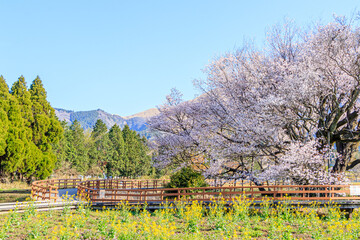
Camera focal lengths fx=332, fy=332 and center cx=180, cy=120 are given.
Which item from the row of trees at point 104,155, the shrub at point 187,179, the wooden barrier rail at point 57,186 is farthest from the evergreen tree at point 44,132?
the shrub at point 187,179

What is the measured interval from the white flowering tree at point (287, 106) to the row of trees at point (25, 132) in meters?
18.9

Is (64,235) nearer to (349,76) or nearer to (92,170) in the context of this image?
(349,76)

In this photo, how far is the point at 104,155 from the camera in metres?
70.5

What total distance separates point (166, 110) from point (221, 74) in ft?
20.3

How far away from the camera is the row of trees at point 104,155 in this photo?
5541 centimetres

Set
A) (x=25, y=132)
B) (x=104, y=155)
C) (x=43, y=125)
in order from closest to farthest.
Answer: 1. (x=25, y=132)
2. (x=43, y=125)
3. (x=104, y=155)

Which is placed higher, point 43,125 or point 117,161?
point 43,125

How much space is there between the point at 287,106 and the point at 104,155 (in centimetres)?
5718

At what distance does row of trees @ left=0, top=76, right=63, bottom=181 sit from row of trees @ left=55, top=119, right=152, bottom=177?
12.7 metres

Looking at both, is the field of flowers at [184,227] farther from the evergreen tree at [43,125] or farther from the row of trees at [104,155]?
the row of trees at [104,155]

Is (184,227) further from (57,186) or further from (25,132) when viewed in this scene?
(25,132)

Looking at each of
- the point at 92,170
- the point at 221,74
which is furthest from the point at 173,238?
the point at 92,170

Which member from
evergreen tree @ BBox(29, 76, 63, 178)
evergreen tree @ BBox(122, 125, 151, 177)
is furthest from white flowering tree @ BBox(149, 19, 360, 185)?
evergreen tree @ BBox(122, 125, 151, 177)

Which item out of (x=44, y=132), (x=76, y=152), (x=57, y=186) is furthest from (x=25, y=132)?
(x=76, y=152)
